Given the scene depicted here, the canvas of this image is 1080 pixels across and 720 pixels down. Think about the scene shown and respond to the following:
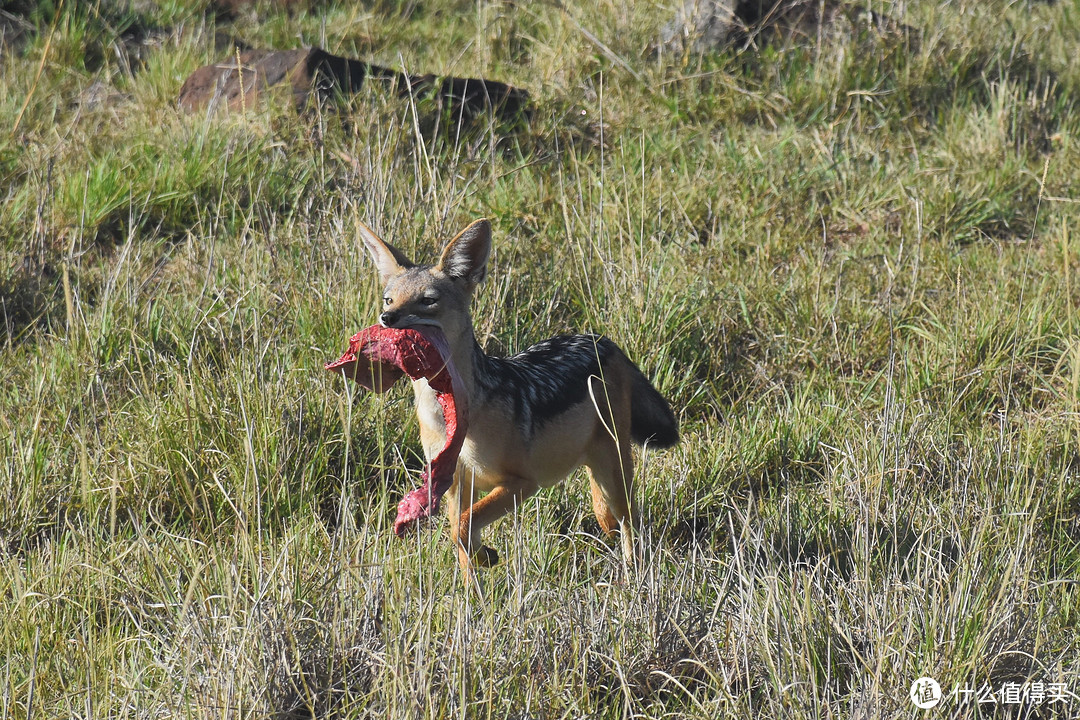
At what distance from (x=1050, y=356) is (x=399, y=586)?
3.76 m

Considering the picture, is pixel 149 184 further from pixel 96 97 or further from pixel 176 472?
pixel 176 472

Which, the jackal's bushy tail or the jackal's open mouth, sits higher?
the jackal's open mouth

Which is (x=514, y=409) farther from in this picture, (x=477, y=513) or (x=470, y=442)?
(x=477, y=513)

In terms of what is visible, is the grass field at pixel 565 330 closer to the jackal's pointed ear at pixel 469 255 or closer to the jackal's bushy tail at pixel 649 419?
the jackal's bushy tail at pixel 649 419

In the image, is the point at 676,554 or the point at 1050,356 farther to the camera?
the point at 1050,356

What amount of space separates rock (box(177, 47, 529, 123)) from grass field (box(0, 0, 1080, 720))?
20cm

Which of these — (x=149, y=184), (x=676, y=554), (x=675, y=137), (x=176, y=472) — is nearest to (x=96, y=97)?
(x=149, y=184)

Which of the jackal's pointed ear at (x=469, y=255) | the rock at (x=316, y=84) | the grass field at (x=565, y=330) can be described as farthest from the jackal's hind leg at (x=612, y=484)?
the rock at (x=316, y=84)

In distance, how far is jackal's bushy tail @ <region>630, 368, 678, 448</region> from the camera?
15.7ft

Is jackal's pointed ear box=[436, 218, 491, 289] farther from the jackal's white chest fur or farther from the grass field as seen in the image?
the grass field

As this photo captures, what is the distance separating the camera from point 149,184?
667 cm
